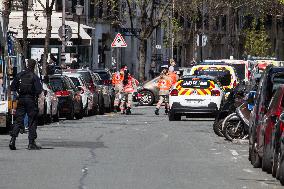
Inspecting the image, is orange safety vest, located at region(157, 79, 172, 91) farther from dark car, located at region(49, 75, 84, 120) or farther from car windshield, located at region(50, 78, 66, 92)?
car windshield, located at region(50, 78, 66, 92)

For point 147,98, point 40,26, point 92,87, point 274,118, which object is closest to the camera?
point 274,118

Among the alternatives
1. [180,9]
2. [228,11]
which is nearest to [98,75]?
[180,9]

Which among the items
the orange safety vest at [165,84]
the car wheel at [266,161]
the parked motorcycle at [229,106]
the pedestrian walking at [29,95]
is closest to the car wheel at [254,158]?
the car wheel at [266,161]

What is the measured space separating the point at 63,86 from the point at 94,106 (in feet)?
20.7

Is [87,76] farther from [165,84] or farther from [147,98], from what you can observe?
[147,98]

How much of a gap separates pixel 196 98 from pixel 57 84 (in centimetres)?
436

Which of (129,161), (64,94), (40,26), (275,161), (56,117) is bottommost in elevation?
(129,161)

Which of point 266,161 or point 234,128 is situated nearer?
point 266,161

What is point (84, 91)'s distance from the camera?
45.4 m

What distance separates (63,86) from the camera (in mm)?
42312

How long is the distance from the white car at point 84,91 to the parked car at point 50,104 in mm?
4416

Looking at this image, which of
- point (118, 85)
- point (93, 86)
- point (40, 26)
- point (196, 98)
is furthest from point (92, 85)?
point (40, 26)

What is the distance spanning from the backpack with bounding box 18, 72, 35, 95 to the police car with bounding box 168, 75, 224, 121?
15894 millimetres

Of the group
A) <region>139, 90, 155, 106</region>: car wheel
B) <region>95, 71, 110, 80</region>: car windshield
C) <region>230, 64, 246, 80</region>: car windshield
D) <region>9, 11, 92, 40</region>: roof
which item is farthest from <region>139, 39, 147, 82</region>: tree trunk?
<region>230, 64, 246, 80</region>: car windshield
